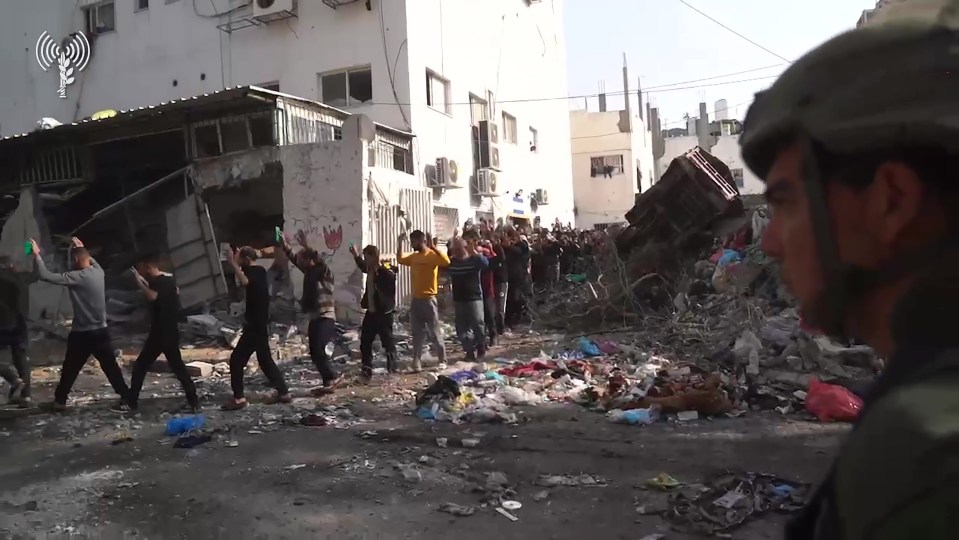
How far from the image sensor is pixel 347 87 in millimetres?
15992

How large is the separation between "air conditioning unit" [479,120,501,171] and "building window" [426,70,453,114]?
1.31 metres

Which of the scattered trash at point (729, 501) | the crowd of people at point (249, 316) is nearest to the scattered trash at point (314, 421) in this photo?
the crowd of people at point (249, 316)

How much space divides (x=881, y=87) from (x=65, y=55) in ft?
76.1

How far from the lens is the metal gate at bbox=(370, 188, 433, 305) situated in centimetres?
1302

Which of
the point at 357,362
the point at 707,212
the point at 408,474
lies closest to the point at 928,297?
the point at 408,474

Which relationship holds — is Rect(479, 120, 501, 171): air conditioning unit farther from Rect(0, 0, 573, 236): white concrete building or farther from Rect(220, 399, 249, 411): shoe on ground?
Rect(220, 399, 249, 411): shoe on ground

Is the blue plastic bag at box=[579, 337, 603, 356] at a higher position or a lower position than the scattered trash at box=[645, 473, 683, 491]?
higher

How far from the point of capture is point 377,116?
15.4 m

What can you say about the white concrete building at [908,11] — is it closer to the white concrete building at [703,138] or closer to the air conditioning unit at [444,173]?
the air conditioning unit at [444,173]

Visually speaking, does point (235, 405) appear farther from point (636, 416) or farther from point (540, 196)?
point (540, 196)

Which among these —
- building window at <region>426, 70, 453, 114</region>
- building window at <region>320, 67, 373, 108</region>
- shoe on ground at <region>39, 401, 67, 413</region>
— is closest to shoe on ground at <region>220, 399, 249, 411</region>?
shoe on ground at <region>39, 401, 67, 413</region>

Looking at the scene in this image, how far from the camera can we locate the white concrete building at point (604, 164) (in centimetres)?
3584

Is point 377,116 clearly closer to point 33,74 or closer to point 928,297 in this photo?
point 33,74

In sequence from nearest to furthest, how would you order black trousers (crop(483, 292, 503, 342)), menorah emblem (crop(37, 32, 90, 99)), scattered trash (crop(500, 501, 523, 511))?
scattered trash (crop(500, 501, 523, 511))
black trousers (crop(483, 292, 503, 342))
menorah emblem (crop(37, 32, 90, 99))
